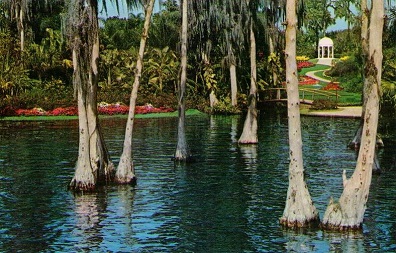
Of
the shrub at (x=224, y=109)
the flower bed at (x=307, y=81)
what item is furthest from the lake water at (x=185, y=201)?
the flower bed at (x=307, y=81)

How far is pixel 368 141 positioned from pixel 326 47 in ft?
324

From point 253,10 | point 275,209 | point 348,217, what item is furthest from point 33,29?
point 348,217

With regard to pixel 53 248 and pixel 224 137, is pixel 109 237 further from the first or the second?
pixel 224 137

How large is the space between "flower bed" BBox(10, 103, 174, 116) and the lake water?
18.5 metres

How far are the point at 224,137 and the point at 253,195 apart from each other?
65.0 feet

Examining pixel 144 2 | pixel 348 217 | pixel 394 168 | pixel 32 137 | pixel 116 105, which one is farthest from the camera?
pixel 116 105

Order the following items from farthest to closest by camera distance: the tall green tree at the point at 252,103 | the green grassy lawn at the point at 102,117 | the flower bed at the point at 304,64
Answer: the flower bed at the point at 304,64 → the green grassy lawn at the point at 102,117 → the tall green tree at the point at 252,103

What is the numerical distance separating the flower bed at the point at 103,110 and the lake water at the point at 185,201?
18.5 m

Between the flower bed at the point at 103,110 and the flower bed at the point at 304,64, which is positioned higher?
the flower bed at the point at 304,64

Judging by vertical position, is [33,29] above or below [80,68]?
above

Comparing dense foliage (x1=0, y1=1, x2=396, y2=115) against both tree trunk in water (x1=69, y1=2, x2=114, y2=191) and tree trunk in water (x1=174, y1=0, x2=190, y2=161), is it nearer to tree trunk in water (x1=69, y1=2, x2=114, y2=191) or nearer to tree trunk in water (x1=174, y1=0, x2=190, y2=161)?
tree trunk in water (x1=174, y1=0, x2=190, y2=161)

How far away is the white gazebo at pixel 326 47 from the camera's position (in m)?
111

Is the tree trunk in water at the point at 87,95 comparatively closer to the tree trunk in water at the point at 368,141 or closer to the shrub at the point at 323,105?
the tree trunk in water at the point at 368,141

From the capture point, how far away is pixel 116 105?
64625mm
